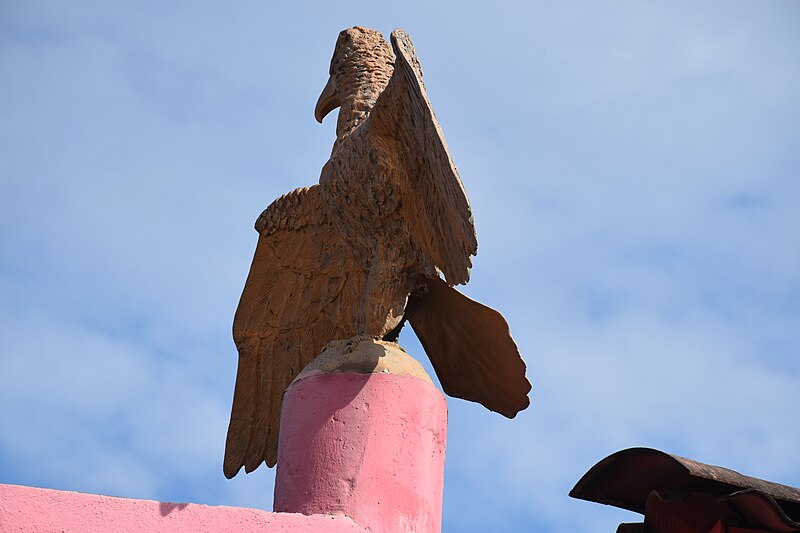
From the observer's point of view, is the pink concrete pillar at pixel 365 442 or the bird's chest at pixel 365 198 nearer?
the pink concrete pillar at pixel 365 442

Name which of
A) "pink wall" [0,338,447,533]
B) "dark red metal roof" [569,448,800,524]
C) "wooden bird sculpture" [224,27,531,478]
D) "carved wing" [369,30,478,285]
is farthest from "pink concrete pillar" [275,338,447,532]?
"dark red metal roof" [569,448,800,524]

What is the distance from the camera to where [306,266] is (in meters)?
6.13

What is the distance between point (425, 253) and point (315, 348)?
37.8 inches

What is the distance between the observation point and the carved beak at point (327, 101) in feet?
20.0

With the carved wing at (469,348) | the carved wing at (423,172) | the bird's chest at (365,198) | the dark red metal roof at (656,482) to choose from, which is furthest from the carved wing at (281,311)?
the dark red metal roof at (656,482)

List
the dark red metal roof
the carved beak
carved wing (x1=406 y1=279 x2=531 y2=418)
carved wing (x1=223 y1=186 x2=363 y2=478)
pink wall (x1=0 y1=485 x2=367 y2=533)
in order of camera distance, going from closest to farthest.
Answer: pink wall (x1=0 y1=485 x2=367 y2=533)
the dark red metal roof
carved wing (x1=406 y1=279 x2=531 y2=418)
carved wing (x1=223 y1=186 x2=363 y2=478)
the carved beak

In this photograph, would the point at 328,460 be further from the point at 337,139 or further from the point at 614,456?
the point at 337,139

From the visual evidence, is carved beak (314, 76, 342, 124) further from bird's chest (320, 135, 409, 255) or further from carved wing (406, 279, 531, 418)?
carved wing (406, 279, 531, 418)

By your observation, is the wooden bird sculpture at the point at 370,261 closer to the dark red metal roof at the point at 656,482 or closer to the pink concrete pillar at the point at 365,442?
the pink concrete pillar at the point at 365,442

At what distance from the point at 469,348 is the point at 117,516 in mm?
1852

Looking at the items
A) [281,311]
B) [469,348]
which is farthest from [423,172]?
[281,311]

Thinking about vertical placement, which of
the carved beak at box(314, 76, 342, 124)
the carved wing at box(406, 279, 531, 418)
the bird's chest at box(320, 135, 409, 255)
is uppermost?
the carved beak at box(314, 76, 342, 124)

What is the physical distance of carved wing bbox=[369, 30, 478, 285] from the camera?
4656 mm

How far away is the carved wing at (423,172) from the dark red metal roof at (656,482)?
0.95m
